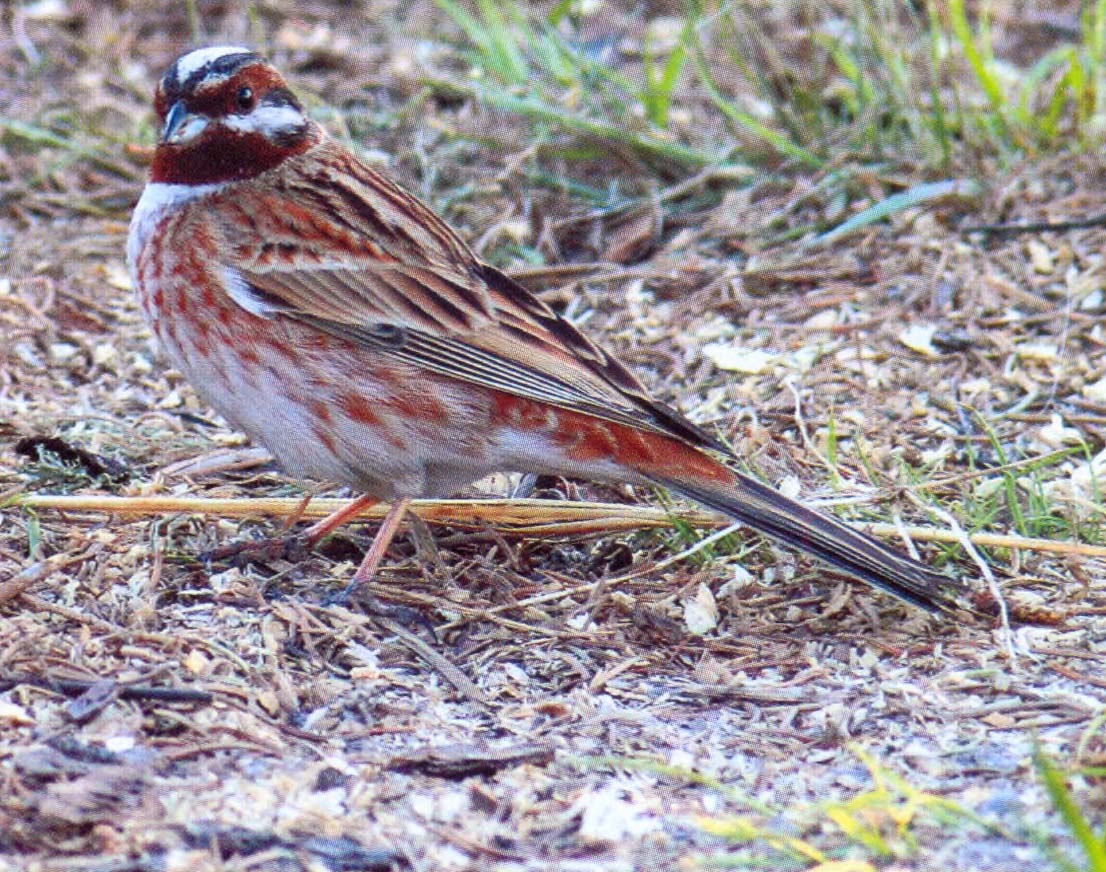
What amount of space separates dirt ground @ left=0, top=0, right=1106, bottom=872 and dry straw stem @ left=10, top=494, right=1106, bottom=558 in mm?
55

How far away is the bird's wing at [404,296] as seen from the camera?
4.96 metres

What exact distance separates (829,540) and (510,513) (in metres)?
1.02

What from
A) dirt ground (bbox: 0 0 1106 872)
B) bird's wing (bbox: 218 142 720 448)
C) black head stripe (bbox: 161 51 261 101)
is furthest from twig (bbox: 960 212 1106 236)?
black head stripe (bbox: 161 51 261 101)

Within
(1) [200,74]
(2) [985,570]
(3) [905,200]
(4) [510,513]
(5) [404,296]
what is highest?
(1) [200,74]

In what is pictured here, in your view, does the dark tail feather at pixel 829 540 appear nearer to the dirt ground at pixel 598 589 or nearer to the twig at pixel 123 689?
the dirt ground at pixel 598 589

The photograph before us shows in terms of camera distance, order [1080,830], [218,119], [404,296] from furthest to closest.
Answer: [218,119], [404,296], [1080,830]

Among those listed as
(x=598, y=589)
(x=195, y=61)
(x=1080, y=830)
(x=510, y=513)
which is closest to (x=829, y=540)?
(x=598, y=589)

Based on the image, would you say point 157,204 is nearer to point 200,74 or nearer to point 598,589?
point 200,74

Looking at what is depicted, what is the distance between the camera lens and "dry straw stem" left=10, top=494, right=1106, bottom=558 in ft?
16.5

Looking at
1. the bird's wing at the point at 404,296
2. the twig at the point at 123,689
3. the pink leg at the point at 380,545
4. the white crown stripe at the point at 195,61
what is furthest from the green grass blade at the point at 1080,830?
the white crown stripe at the point at 195,61

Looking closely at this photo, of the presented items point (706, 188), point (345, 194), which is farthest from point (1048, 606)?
point (706, 188)

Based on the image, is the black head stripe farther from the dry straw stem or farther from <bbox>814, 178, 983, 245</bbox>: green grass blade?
<bbox>814, 178, 983, 245</bbox>: green grass blade

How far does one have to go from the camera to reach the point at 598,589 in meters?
4.89

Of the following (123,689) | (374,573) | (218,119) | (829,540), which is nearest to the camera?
(123,689)
